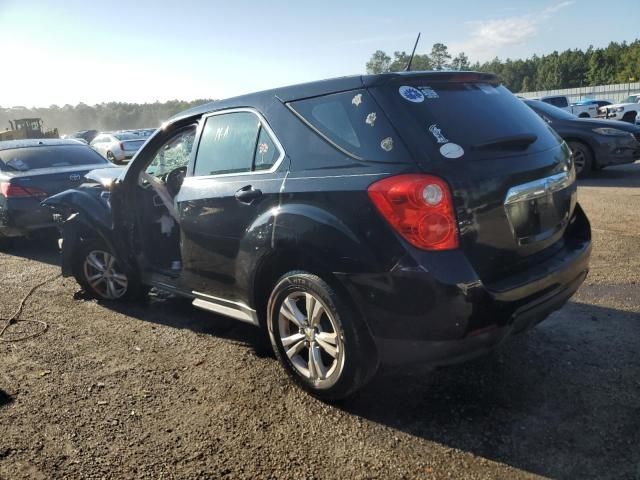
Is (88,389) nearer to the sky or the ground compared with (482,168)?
nearer to the ground

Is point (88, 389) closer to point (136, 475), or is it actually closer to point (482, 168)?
point (136, 475)

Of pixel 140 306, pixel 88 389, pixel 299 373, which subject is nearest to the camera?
pixel 299 373

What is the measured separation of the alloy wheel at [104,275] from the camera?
4.96m

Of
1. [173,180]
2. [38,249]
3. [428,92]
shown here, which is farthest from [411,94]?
[38,249]

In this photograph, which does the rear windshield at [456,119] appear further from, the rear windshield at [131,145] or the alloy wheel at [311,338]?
the rear windshield at [131,145]

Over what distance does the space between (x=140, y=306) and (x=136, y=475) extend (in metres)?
2.61

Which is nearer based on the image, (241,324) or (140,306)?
(241,324)

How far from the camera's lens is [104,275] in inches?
199

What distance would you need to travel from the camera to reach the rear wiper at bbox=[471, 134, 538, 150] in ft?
9.15

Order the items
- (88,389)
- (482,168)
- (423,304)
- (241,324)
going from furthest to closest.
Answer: (241,324) → (88,389) → (482,168) → (423,304)

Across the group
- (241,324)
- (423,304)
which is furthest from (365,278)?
(241,324)

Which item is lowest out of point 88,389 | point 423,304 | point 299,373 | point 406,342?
point 88,389

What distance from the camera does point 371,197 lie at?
103 inches

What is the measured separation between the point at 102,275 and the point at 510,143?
154 inches
